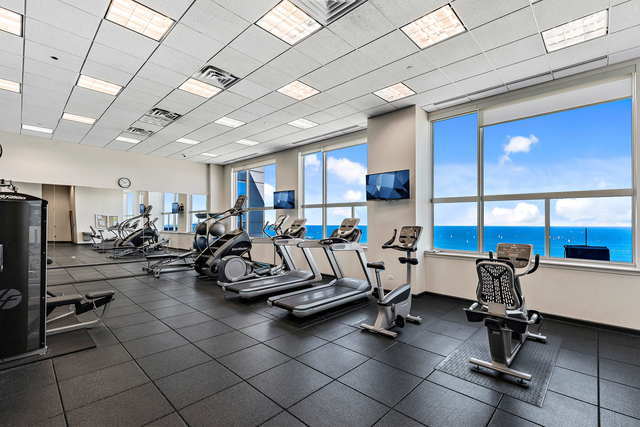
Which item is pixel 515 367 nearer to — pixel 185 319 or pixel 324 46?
pixel 185 319

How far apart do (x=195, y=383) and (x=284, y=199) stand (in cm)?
625

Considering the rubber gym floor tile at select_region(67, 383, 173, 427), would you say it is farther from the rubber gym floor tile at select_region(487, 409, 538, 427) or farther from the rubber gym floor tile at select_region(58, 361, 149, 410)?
the rubber gym floor tile at select_region(487, 409, 538, 427)

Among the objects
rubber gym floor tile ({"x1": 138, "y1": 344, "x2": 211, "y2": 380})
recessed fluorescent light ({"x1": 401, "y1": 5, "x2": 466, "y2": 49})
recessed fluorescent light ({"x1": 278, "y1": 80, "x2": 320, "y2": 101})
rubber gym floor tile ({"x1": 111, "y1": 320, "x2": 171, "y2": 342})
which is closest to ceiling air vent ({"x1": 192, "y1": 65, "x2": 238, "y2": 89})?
recessed fluorescent light ({"x1": 278, "y1": 80, "x2": 320, "y2": 101})

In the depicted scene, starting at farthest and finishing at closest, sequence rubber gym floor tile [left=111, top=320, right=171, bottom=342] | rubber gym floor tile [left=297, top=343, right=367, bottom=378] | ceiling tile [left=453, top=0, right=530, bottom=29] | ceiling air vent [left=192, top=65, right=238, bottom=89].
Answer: ceiling air vent [left=192, top=65, right=238, bottom=89]
rubber gym floor tile [left=111, top=320, right=171, bottom=342]
ceiling tile [left=453, top=0, right=530, bottom=29]
rubber gym floor tile [left=297, top=343, right=367, bottom=378]

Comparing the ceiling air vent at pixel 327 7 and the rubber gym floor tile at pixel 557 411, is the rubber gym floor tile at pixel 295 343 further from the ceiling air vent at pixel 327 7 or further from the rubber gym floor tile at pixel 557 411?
the ceiling air vent at pixel 327 7

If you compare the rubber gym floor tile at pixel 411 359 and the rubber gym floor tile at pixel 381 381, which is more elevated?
the rubber gym floor tile at pixel 381 381

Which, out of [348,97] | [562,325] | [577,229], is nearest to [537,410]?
[562,325]

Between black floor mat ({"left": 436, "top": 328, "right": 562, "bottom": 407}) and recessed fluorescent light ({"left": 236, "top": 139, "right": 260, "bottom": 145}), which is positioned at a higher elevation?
recessed fluorescent light ({"left": 236, "top": 139, "right": 260, "bottom": 145})

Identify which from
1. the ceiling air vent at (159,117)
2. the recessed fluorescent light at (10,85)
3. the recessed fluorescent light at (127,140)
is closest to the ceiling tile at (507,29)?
the ceiling air vent at (159,117)

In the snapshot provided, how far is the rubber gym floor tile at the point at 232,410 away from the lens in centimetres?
198

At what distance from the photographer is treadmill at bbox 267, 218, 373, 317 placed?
160 inches

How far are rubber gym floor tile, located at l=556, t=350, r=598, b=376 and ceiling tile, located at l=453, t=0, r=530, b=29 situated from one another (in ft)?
11.6

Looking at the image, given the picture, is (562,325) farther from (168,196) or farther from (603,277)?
(168,196)

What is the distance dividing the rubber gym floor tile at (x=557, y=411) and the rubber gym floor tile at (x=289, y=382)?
1.42 metres
